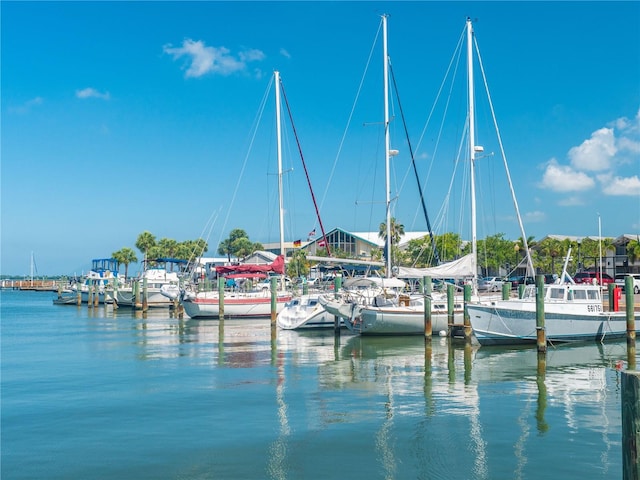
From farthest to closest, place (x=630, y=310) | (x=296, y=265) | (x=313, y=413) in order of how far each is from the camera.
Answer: (x=296, y=265)
(x=630, y=310)
(x=313, y=413)

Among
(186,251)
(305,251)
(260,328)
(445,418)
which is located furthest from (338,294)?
(186,251)

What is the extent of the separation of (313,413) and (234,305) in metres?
33.0

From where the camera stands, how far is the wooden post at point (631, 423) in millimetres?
8570

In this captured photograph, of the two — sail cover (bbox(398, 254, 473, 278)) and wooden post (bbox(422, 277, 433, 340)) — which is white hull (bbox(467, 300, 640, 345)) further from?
sail cover (bbox(398, 254, 473, 278))

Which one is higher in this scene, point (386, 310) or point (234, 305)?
point (386, 310)

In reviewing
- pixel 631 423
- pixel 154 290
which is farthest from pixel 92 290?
pixel 631 423

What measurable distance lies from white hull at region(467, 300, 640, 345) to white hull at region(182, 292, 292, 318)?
71.2ft

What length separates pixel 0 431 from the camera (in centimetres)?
1725

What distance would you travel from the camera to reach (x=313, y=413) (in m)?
18.6

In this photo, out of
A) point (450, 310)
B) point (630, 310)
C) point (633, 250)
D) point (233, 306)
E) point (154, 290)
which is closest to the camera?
point (630, 310)

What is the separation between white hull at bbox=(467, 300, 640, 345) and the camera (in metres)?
30.9

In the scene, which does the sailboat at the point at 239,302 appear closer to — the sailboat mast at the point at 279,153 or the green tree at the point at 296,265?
the sailboat mast at the point at 279,153

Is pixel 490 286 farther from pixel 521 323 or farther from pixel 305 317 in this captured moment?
pixel 521 323

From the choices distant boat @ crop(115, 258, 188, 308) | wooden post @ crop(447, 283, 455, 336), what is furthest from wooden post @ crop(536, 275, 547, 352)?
distant boat @ crop(115, 258, 188, 308)
